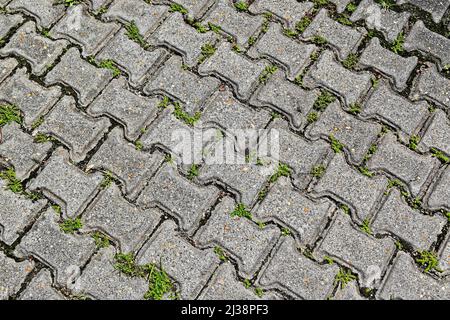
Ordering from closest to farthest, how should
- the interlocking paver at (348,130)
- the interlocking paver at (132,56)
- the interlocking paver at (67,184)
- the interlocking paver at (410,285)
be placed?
the interlocking paver at (410,285) < the interlocking paver at (67,184) < the interlocking paver at (348,130) < the interlocking paver at (132,56)

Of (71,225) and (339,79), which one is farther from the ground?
(339,79)

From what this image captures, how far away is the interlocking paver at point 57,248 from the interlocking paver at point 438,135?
179cm

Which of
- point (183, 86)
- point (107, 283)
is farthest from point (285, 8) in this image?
point (107, 283)

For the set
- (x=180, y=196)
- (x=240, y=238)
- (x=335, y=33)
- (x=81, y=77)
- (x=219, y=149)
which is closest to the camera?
(x=240, y=238)

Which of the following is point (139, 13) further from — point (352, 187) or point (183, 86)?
point (352, 187)

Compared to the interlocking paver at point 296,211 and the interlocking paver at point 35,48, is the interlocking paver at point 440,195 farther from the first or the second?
the interlocking paver at point 35,48

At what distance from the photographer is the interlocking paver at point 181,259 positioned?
2553mm

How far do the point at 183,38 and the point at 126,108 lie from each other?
0.57 meters

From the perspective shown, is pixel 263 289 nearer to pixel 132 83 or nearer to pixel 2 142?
pixel 132 83

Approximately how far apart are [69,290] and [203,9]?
1.80 m

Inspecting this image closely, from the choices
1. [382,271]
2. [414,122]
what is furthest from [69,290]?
[414,122]

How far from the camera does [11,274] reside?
259 cm

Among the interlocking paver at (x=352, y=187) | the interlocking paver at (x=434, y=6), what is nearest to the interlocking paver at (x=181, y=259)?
the interlocking paver at (x=352, y=187)
